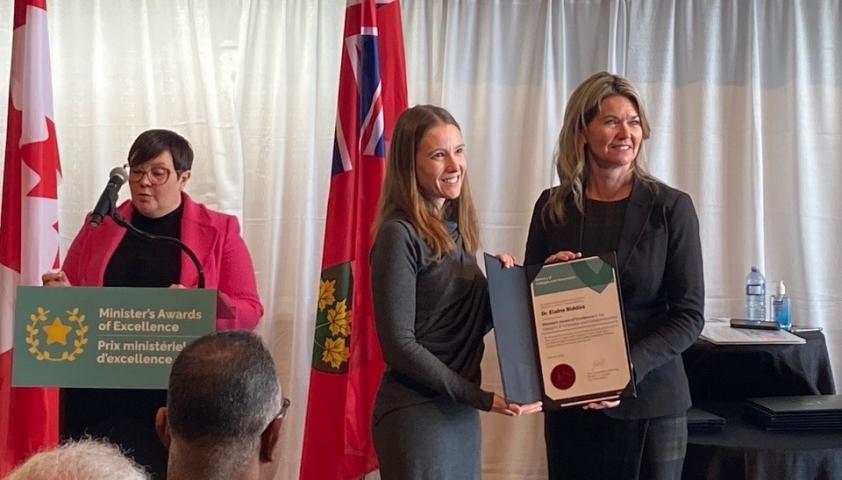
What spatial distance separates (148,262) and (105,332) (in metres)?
0.32

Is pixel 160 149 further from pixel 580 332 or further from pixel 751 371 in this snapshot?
pixel 751 371

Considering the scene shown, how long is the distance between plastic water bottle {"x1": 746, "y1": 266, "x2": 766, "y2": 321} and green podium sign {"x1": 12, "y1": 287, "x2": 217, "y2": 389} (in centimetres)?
234

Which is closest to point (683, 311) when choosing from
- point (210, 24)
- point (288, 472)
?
point (288, 472)

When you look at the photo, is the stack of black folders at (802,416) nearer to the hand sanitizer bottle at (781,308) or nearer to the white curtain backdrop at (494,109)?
the hand sanitizer bottle at (781,308)

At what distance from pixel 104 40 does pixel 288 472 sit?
2.04 metres

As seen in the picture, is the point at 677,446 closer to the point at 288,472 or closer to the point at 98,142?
the point at 288,472

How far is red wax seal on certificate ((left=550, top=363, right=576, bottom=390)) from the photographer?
2.04 metres

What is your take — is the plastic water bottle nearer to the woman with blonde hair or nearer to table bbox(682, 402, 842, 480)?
table bbox(682, 402, 842, 480)

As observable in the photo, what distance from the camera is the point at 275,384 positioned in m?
1.28

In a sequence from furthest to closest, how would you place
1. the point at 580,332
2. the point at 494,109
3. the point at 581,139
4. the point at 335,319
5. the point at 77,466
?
the point at 494,109, the point at 335,319, the point at 581,139, the point at 580,332, the point at 77,466

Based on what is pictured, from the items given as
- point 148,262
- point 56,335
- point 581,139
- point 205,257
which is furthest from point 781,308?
point 56,335

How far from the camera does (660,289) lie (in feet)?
6.88

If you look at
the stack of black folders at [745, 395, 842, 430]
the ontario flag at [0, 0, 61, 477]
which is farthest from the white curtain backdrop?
the stack of black folders at [745, 395, 842, 430]

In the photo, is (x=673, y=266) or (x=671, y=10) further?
(x=671, y=10)
